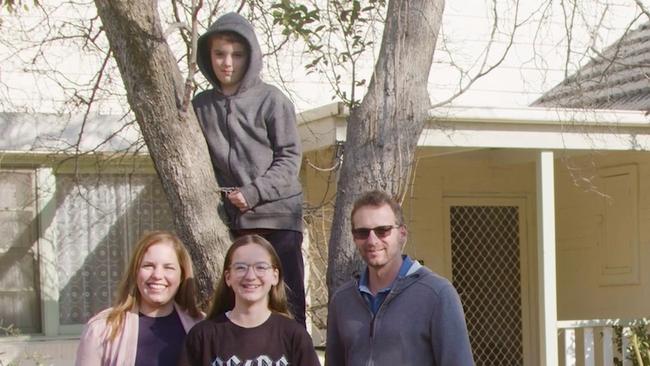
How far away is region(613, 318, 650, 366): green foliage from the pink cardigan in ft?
17.7

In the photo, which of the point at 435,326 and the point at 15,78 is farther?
the point at 15,78

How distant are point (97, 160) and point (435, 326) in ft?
16.4

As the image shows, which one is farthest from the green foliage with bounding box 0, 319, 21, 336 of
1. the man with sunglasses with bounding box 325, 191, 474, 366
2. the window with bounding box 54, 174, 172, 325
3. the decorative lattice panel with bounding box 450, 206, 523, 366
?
the man with sunglasses with bounding box 325, 191, 474, 366

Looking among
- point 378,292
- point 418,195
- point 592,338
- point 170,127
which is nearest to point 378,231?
point 378,292

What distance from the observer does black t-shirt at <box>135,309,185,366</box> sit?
3.94m

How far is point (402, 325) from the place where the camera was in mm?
3693

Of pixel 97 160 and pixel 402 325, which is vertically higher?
pixel 97 160

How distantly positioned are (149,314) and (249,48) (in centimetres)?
112

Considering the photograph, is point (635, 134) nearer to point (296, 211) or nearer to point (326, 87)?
point (326, 87)

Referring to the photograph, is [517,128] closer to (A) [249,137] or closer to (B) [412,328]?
(A) [249,137]

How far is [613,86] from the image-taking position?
32.4 feet

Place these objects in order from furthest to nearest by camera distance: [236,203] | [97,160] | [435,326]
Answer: [97,160] → [236,203] → [435,326]

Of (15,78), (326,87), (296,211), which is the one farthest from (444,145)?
(296,211)

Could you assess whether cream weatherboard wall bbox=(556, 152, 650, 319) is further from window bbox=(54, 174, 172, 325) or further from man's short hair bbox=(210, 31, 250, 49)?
man's short hair bbox=(210, 31, 250, 49)
